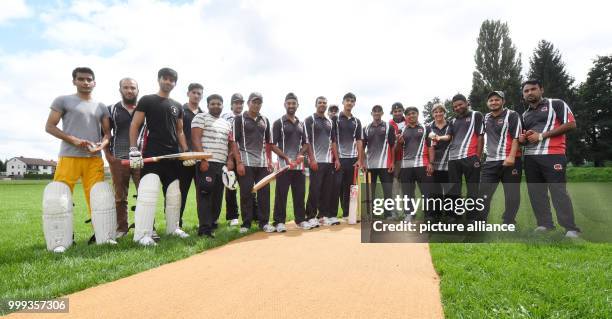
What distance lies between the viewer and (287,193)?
243 inches

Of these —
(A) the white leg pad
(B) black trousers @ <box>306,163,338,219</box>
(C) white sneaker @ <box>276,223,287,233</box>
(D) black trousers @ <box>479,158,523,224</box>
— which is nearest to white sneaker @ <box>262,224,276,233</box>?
(C) white sneaker @ <box>276,223,287,233</box>

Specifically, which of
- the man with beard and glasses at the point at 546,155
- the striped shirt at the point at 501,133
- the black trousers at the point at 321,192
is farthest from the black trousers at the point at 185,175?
the man with beard and glasses at the point at 546,155

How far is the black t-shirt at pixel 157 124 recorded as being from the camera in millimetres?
5074

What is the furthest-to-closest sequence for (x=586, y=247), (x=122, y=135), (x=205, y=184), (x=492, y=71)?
(x=492, y=71), (x=122, y=135), (x=205, y=184), (x=586, y=247)

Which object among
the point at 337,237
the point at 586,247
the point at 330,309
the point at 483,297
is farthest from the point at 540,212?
the point at 330,309

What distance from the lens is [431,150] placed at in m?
6.85

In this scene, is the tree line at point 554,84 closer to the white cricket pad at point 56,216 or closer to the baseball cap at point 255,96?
the baseball cap at point 255,96

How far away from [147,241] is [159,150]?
131 centimetres

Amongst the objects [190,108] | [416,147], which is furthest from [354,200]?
[190,108]

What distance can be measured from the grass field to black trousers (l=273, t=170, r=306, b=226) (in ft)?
3.40

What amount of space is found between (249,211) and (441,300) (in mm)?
3804

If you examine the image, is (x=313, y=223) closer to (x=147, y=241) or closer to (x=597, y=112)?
(x=147, y=241)

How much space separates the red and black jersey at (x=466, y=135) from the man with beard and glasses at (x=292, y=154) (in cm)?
274

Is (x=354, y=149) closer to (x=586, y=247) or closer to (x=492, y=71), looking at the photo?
(x=586, y=247)
